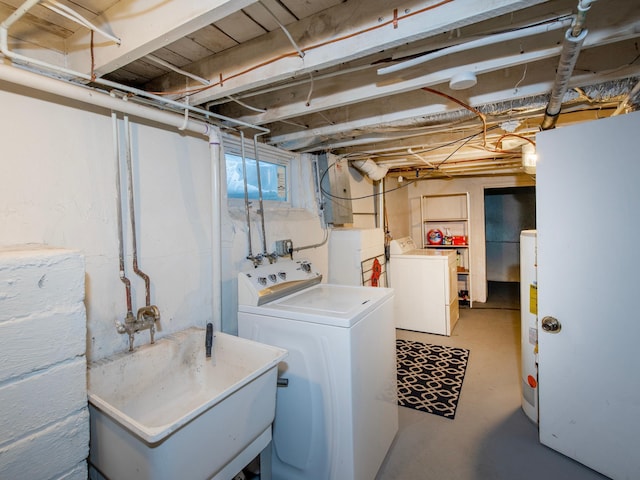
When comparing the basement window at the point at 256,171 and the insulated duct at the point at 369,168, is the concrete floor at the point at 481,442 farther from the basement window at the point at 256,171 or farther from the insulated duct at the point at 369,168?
the insulated duct at the point at 369,168

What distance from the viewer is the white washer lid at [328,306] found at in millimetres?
1526

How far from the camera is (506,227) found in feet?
21.9

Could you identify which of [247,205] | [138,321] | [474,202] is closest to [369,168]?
[247,205]

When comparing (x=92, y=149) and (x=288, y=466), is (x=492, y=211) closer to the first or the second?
(x=288, y=466)

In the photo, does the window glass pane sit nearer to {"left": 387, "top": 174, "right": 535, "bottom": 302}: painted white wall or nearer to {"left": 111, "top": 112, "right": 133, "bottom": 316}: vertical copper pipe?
{"left": 111, "top": 112, "right": 133, "bottom": 316}: vertical copper pipe

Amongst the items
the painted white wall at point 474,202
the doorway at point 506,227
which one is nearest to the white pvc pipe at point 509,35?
the painted white wall at point 474,202

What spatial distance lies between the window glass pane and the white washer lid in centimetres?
83

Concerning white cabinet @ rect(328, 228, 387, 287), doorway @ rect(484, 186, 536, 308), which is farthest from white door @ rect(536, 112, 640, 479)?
doorway @ rect(484, 186, 536, 308)

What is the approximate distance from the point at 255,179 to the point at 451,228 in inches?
147

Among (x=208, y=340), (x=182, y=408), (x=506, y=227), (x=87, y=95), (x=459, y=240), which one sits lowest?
(x=182, y=408)

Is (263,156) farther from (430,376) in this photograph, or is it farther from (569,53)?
(430,376)

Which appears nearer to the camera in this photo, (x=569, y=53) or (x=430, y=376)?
(x=569, y=53)

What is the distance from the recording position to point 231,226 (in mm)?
2027

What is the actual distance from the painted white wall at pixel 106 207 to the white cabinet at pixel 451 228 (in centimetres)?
378
